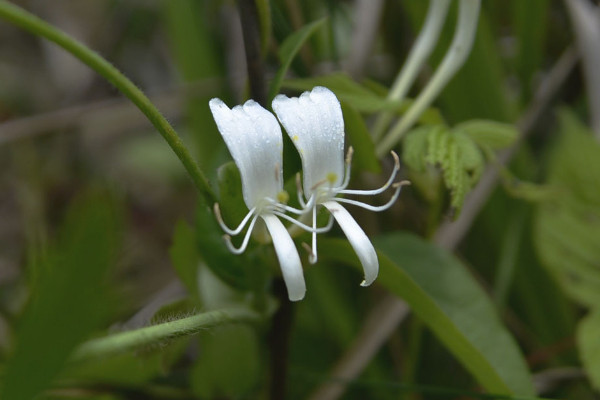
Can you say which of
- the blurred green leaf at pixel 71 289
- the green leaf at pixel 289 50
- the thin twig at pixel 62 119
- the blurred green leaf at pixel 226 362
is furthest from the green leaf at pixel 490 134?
the thin twig at pixel 62 119

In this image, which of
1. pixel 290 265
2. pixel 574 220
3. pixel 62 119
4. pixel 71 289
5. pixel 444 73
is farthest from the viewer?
pixel 62 119

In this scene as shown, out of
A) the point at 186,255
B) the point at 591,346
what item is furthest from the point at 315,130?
the point at 591,346

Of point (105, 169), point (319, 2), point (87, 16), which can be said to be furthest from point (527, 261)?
point (87, 16)

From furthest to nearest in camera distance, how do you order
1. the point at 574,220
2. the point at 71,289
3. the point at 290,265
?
1. the point at 574,220
2. the point at 290,265
3. the point at 71,289

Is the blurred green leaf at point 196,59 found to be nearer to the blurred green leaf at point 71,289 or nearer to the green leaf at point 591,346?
the green leaf at point 591,346

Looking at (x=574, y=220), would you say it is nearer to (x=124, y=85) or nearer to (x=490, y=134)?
(x=490, y=134)

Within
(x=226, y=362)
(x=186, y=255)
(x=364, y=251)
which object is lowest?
(x=226, y=362)

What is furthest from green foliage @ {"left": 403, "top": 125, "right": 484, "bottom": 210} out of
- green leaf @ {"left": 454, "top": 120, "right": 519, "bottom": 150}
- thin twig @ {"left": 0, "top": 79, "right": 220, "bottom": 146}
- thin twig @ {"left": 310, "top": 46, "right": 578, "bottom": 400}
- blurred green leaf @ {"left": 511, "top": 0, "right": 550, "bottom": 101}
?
thin twig @ {"left": 0, "top": 79, "right": 220, "bottom": 146}
